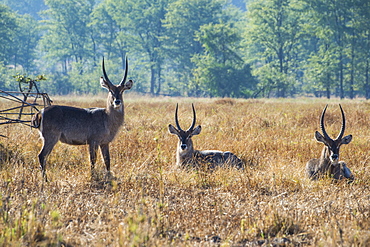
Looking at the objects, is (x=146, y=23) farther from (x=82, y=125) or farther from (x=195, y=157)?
(x=82, y=125)

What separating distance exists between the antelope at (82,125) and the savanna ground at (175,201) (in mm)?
382

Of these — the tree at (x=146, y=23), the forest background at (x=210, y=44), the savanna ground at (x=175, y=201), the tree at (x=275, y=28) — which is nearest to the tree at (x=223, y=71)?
the forest background at (x=210, y=44)

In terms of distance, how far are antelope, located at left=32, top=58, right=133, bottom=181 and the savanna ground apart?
382 mm

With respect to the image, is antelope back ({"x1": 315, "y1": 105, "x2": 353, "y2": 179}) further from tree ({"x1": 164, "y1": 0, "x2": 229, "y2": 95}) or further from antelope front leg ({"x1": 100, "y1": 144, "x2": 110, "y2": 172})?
tree ({"x1": 164, "y1": 0, "x2": 229, "y2": 95})

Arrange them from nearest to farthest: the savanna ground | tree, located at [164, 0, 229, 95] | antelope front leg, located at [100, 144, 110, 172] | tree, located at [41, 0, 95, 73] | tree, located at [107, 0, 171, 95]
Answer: the savanna ground, antelope front leg, located at [100, 144, 110, 172], tree, located at [164, 0, 229, 95], tree, located at [107, 0, 171, 95], tree, located at [41, 0, 95, 73]

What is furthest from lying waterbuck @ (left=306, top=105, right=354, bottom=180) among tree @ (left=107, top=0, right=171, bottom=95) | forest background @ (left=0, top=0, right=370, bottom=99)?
tree @ (left=107, top=0, right=171, bottom=95)

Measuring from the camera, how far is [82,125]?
6.71m

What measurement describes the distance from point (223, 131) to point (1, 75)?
41.0m

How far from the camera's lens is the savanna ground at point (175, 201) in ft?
12.6

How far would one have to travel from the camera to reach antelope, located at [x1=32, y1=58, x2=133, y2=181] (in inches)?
252

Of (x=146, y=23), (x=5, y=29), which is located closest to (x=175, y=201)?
(x=5, y=29)

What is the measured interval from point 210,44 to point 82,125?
36.7 m

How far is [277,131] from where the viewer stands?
38.7ft

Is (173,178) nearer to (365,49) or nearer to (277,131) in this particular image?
(277,131)
